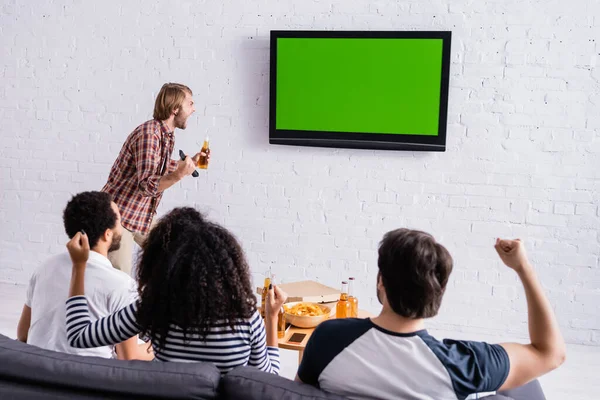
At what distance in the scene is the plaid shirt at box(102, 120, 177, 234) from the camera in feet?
12.0

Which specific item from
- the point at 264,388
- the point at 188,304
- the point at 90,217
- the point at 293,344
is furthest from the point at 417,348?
the point at 90,217

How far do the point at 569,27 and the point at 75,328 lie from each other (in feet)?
9.85

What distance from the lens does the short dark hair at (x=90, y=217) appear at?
2.45 metres

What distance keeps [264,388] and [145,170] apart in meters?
2.21

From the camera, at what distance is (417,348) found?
1605mm

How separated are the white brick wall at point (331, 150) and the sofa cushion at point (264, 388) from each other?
253 centimetres

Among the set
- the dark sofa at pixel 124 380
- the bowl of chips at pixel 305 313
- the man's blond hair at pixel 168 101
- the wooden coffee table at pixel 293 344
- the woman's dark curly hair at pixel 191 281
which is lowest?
the wooden coffee table at pixel 293 344

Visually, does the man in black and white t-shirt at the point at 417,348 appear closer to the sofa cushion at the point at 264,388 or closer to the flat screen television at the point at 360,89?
the sofa cushion at the point at 264,388

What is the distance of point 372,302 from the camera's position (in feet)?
14.0

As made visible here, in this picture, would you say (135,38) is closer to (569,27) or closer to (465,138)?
(465,138)

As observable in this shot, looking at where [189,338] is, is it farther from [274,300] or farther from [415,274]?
[415,274]

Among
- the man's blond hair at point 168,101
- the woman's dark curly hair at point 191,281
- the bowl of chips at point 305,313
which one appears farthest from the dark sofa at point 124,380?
the man's blond hair at point 168,101

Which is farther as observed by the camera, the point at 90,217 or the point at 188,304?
the point at 90,217

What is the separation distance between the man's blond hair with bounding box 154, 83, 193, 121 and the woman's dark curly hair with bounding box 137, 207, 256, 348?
6.45 feet
